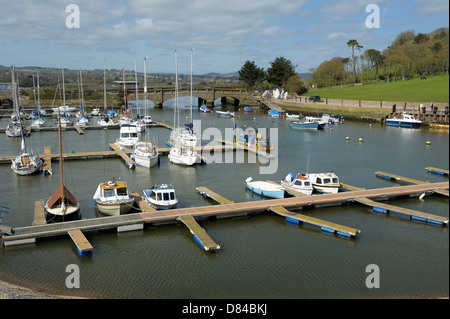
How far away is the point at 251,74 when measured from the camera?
538 feet

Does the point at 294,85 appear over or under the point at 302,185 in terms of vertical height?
over

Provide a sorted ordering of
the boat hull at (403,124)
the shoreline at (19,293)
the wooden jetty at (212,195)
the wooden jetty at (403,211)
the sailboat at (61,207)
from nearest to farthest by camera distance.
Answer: the shoreline at (19,293), the sailboat at (61,207), the wooden jetty at (403,211), the wooden jetty at (212,195), the boat hull at (403,124)

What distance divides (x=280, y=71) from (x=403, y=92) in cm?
5185

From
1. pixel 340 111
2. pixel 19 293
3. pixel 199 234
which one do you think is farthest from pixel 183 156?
pixel 340 111

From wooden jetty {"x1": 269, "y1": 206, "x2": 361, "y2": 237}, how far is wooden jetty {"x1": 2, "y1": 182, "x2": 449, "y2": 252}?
102 centimetres

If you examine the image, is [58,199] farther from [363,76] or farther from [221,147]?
[363,76]

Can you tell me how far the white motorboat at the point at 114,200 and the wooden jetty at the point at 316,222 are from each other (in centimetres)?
1087

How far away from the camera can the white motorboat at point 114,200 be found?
30375mm

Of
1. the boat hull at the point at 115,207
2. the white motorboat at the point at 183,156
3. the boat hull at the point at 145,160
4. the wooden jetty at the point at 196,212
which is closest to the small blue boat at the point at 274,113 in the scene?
the white motorboat at the point at 183,156

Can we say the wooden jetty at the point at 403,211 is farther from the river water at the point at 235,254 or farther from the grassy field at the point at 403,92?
the grassy field at the point at 403,92

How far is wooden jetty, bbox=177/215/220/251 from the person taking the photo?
26.2 m

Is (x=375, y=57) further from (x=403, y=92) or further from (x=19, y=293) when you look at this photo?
(x=19, y=293)

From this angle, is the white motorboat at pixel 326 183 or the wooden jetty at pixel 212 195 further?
the white motorboat at pixel 326 183
